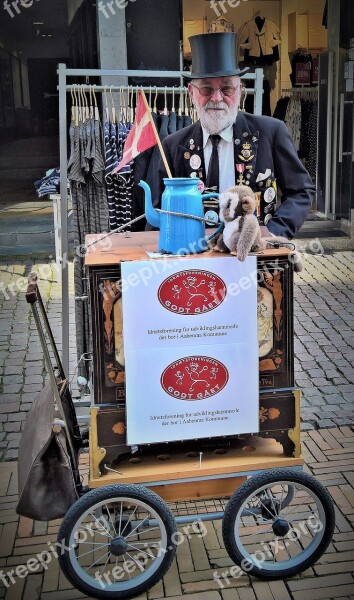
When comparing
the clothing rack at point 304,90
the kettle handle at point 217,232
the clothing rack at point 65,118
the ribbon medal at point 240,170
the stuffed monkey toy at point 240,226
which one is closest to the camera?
the stuffed monkey toy at point 240,226

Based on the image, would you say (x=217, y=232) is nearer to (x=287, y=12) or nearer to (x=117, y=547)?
(x=117, y=547)

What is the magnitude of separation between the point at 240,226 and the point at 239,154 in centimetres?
92

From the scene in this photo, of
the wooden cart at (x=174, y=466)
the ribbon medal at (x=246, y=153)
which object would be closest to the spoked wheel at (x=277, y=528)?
the wooden cart at (x=174, y=466)

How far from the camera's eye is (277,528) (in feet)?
9.78

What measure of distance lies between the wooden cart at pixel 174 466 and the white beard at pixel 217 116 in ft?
2.32

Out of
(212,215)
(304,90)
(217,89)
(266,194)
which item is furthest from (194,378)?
(304,90)

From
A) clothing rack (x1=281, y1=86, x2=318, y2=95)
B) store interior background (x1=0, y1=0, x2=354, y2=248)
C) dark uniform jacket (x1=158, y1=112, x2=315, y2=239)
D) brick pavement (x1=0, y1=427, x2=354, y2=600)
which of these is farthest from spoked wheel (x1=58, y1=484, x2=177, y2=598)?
clothing rack (x1=281, y1=86, x2=318, y2=95)

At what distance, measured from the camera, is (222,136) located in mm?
3482

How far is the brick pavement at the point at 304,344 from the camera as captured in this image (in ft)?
15.7

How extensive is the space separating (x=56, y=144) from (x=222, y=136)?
402 inches

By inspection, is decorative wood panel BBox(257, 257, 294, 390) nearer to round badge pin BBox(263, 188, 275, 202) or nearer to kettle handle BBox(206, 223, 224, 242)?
kettle handle BBox(206, 223, 224, 242)

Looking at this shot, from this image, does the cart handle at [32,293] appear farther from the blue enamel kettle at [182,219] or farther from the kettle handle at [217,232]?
the kettle handle at [217,232]

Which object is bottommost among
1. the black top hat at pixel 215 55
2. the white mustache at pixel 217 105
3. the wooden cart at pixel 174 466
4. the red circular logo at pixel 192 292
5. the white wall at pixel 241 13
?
the wooden cart at pixel 174 466

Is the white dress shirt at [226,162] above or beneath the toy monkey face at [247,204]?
above
